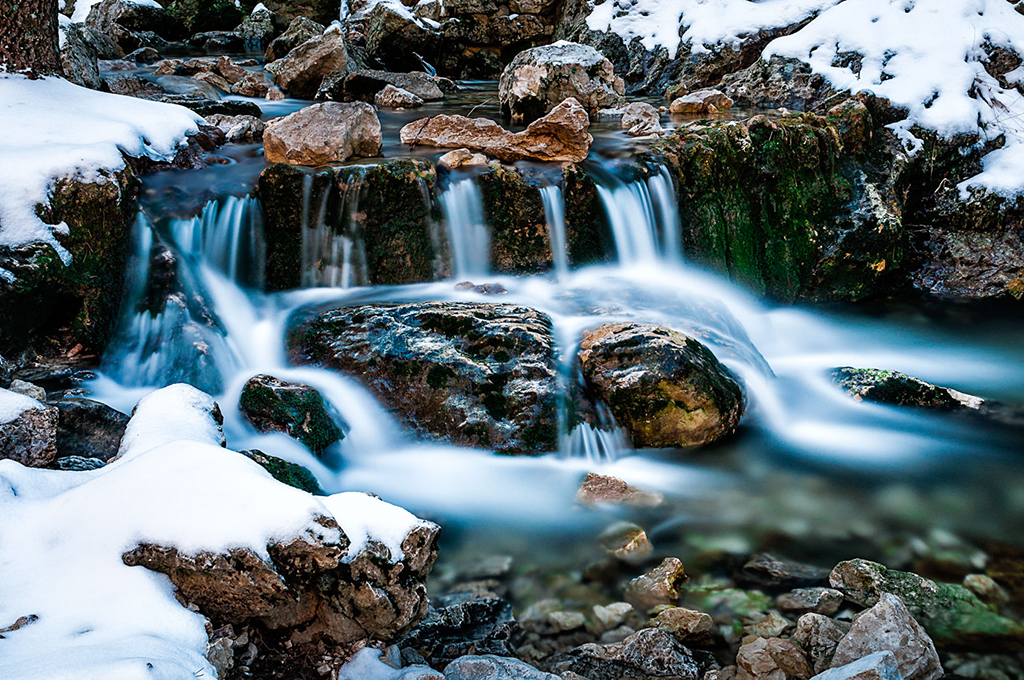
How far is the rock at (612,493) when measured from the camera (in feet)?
12.6

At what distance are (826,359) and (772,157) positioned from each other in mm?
2354

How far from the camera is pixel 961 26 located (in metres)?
8.02

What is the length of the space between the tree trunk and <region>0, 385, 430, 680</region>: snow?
191 inches

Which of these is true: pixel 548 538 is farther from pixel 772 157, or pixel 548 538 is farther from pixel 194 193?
pixel 772 157

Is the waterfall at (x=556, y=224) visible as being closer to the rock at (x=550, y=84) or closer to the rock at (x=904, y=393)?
the rock at (x=904, y=393)

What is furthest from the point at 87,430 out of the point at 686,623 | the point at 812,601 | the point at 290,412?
the point at 812,601

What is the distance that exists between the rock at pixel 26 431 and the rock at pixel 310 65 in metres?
9.39

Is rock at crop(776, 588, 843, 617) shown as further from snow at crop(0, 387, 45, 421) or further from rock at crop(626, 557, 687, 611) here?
snow at crop(0, 387, 45, 421)

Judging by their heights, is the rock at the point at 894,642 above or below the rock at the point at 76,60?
below

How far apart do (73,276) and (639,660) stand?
13.9ft

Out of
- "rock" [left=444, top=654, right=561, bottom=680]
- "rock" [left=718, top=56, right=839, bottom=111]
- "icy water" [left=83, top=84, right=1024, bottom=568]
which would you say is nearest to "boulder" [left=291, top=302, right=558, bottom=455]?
"icy water" [left=83, top=84, right=1024, bottom=568]

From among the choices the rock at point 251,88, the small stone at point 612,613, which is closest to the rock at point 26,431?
the small stone at point 612,613

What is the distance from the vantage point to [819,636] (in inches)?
105

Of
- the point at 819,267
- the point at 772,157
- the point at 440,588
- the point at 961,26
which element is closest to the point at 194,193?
the point at 440,588
